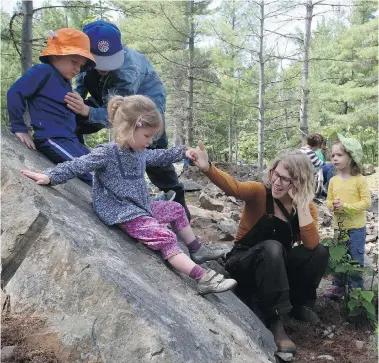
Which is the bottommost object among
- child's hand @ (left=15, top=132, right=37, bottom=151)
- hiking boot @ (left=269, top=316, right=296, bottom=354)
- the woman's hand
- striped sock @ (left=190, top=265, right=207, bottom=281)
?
hiking boot @ (left=269, top=316, right=296, bottom=354)

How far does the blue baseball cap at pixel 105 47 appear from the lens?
12.2ft

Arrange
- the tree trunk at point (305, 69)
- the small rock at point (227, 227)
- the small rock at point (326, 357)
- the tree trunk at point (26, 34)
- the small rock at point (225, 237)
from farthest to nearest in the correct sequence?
the tree trunk at point (305, 69)
the small rock at point (227, 227)
the small rock at point (225, 237)
the tree trunk at point (26, 34)
the small rock at point (326, 357)

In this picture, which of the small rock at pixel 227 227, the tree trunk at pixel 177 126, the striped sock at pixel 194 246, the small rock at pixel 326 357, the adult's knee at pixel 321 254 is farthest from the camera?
the tree trunk at pixel 177 126

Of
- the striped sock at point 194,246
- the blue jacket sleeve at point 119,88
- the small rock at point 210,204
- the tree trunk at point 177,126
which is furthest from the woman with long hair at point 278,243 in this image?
the tree trunk at point 177,126

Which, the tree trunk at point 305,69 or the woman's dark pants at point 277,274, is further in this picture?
the tree trunk at point 305,69

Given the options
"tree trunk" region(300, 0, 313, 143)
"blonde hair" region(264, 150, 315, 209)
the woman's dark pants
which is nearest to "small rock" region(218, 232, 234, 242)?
the woman's dark pants

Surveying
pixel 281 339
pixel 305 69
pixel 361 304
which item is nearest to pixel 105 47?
pixel 281 339

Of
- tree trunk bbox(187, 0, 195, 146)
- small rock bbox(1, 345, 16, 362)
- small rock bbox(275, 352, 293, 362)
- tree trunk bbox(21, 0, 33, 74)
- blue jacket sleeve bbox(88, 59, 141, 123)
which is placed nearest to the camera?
small rock bbox(1, 345, 16, 362)

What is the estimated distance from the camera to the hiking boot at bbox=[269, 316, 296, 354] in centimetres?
311

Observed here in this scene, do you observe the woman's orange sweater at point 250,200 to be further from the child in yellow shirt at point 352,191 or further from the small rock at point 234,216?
the small rock at point 234,216

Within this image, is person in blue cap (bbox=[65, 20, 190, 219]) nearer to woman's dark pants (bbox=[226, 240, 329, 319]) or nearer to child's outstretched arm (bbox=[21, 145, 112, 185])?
child's outstretched arm (bbox=[21, 145, 112, 185])

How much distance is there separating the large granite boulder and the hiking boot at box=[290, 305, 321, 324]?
1.05 metres

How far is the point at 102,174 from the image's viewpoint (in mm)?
2934

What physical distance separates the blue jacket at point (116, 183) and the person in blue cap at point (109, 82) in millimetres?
702
